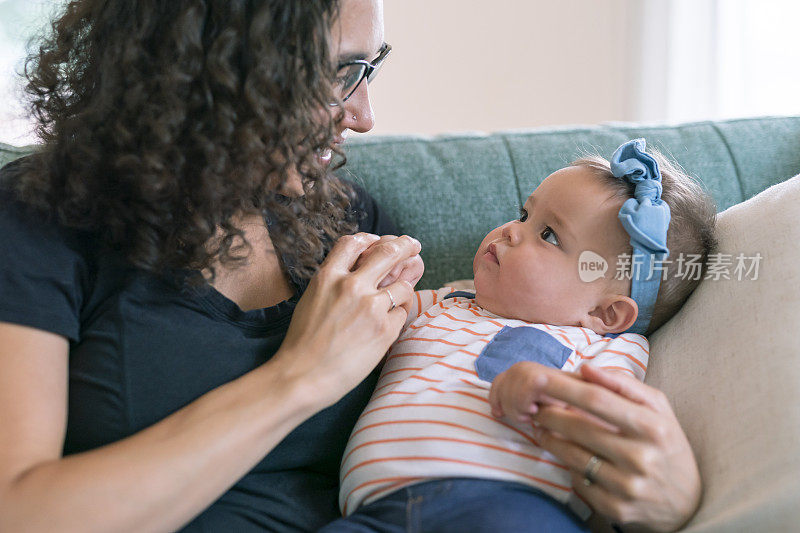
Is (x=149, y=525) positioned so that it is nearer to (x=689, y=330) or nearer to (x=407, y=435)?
(x=407, y=435)

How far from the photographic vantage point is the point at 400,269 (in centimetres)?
112

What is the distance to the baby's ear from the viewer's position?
1.16 metres

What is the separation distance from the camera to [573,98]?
309 cm

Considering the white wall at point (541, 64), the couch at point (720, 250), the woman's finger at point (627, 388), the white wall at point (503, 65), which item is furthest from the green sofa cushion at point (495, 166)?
the white wall at point (503, 65)

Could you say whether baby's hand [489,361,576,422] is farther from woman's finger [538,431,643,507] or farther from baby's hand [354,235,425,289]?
baby's hand [354,235,425,289]

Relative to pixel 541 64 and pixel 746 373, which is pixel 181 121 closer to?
pixel 746 373

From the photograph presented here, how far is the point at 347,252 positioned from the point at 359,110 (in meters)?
0.24

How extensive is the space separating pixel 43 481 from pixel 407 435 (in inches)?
17.9

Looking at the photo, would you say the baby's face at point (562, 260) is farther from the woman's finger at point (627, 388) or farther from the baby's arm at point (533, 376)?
the woman's finger at point (627, 388)

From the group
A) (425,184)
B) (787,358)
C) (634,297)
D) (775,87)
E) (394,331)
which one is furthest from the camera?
(775,87)

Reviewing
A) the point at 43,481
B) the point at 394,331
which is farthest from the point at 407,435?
the point at 43,481

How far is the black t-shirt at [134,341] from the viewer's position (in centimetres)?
88

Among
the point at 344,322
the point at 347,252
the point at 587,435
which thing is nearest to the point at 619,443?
the point at 587,435

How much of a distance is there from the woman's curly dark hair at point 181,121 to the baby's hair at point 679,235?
530mm
